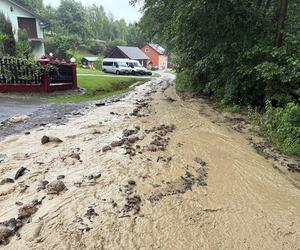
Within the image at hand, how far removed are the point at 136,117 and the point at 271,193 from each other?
564 centimetres

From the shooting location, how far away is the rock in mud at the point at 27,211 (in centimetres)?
412

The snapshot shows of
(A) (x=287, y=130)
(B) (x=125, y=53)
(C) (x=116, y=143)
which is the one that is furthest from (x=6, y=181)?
(B) (x=125, y=53)

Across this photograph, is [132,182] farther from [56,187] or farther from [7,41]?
[7,41]

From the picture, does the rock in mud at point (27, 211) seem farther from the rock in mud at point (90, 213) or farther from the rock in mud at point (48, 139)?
the rock in mud at point (48, 139)

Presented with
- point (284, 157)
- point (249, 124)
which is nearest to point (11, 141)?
point (284, 157)

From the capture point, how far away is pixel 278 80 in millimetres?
9656

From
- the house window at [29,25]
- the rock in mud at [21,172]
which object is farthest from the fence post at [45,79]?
the house window at [29,25]

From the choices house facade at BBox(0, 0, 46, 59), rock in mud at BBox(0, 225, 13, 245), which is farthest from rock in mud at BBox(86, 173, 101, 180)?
house facade at BBox(0, 0, 46, 59)

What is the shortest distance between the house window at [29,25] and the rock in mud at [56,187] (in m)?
28.1

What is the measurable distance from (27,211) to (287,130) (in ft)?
19.2

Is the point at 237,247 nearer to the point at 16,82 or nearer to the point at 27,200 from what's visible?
the point at 27,200

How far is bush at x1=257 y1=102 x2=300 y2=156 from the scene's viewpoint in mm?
7129

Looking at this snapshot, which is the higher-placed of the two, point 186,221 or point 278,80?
point 278,80

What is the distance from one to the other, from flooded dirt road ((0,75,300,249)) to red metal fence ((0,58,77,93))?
5.55 m
